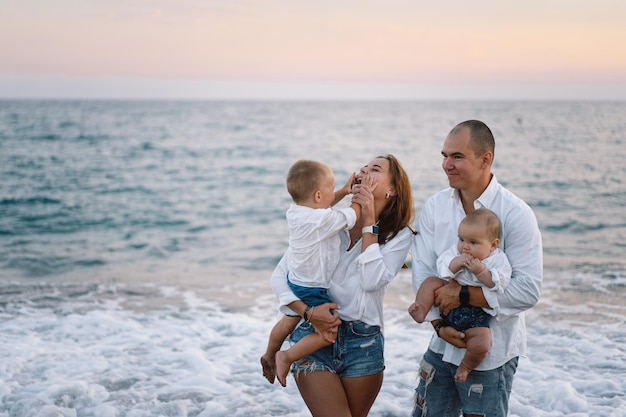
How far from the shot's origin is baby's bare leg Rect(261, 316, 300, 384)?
3365 mm

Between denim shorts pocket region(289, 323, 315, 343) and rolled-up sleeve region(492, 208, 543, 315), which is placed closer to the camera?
rolled-up sleeve region(492, 208, 543, 315)

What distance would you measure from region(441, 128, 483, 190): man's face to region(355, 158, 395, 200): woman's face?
37 cm

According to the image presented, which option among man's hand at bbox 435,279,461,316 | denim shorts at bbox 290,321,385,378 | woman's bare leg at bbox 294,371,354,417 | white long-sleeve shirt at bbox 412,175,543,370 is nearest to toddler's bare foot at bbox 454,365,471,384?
white long-sleeve shirt at bbox 412,175,543,370

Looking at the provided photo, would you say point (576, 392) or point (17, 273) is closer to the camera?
point (576, 392)

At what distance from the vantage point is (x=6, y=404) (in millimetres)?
5238

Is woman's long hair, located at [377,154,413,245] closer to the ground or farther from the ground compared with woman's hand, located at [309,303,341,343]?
farther from the ground

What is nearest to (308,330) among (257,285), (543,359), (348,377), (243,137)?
(348,377)

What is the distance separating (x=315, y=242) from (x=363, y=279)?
1.00 ft

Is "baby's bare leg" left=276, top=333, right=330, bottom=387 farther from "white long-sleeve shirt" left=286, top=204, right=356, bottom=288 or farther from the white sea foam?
the white sea foam

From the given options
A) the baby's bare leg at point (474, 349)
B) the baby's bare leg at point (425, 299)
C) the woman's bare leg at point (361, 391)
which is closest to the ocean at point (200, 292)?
the woman's bare leg at point (361, 391)

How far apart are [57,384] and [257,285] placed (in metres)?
4.28

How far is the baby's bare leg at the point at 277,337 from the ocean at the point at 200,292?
1857 millimetres

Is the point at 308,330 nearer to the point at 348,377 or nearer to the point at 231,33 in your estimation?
the point at 348,377

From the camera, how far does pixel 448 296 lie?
3002 millimetres
